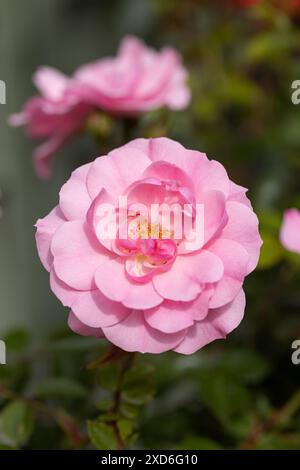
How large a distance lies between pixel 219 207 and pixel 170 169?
4 centimetres

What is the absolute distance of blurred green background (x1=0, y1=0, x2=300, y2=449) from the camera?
0.52 metres

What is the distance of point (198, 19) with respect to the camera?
4.07 ft

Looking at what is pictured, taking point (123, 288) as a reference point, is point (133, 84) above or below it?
above

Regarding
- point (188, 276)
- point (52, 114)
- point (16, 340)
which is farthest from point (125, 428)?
point (52, 114)

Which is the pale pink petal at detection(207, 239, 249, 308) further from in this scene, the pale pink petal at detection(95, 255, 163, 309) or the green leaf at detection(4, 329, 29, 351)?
the green leaf at detection(4, 329, 29, 351)

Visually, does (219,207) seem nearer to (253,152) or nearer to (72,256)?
Answer: (72,256)

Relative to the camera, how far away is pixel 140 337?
37cm

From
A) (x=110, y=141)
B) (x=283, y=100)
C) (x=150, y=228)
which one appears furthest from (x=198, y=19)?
(x=150, y=228)

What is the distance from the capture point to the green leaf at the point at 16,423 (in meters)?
0.48

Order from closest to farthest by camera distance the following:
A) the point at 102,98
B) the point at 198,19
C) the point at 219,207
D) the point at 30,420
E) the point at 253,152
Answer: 1. the point at 219,207
2. the point at 30,420
3. the point at 102,98
4. the point at 253,152
5. the point at 198,19

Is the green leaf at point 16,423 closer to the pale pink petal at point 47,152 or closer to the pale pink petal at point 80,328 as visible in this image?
the pale pink petal at point 80,328

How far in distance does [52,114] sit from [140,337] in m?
0.33

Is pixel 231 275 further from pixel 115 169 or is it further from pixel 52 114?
pixel 52 114

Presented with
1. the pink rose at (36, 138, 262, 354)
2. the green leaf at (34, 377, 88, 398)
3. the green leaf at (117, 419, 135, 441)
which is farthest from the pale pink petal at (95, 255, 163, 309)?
the green leaf at (34, 377, 88, 398)
